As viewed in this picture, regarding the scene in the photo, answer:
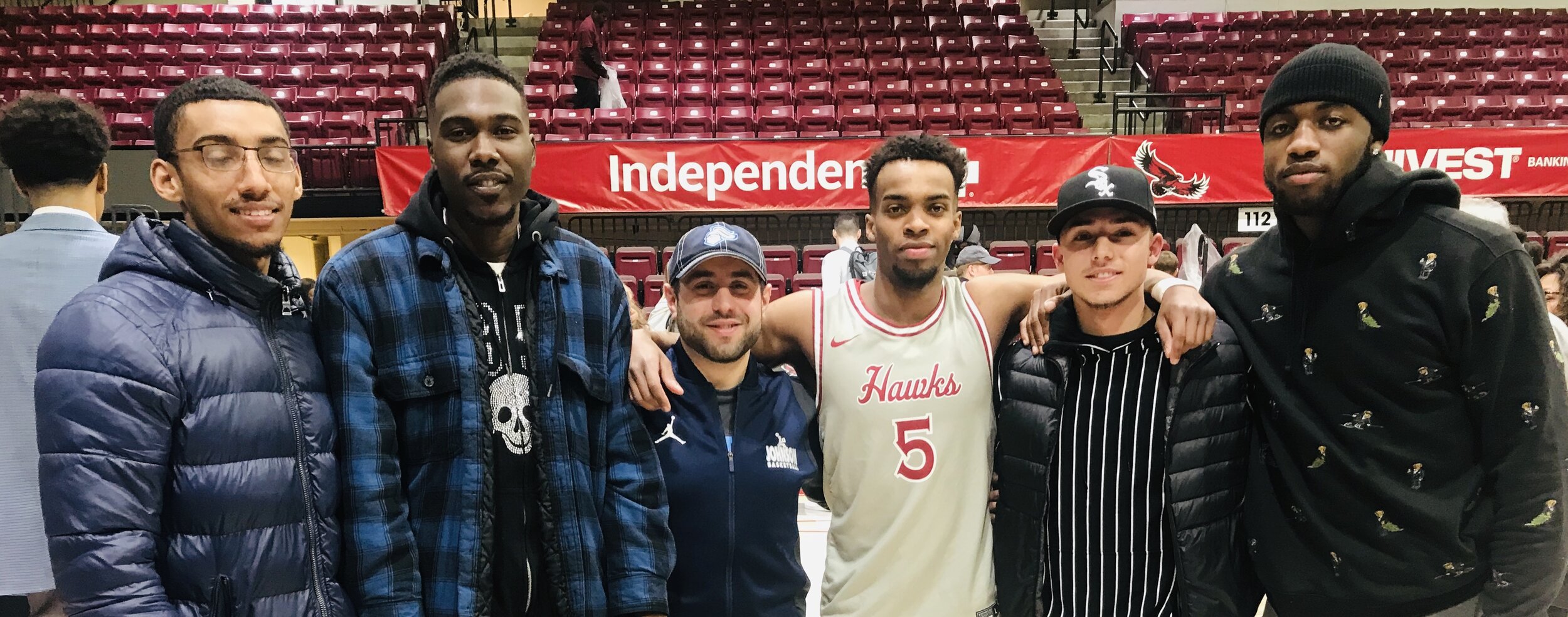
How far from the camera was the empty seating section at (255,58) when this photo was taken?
988 cm

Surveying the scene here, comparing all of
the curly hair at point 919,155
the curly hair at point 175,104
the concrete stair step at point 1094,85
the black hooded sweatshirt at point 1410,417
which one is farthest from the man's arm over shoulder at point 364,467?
the concrete stair step at point 1094,85

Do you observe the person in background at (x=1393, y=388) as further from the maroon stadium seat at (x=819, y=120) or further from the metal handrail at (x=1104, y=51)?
the metal handrail at (x=1104, y=51)

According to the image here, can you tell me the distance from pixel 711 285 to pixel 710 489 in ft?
1.62

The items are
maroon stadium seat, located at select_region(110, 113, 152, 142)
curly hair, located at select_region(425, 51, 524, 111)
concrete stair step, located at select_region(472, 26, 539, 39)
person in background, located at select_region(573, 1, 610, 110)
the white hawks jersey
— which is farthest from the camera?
concrete stair step, located at select_region(472, 26, 539, 39)

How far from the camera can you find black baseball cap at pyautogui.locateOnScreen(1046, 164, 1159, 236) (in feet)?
6.84

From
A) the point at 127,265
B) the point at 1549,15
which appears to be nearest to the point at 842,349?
the point at 127,265

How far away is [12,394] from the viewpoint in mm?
2174

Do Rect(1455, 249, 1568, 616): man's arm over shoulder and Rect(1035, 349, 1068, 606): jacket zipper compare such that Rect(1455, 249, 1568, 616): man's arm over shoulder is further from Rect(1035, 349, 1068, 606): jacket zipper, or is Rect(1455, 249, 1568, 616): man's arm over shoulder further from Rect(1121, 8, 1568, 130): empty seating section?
Rect(1121, 8, 1568, 130): empty seating section

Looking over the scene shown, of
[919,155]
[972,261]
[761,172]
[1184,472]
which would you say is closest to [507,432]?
[919,155]

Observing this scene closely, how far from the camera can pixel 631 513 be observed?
75.4 inches

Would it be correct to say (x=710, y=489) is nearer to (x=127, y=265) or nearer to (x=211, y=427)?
(x=211, y=427)

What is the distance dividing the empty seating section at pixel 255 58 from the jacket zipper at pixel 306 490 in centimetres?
843

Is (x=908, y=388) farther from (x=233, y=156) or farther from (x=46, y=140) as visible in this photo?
(x=46, y=140)

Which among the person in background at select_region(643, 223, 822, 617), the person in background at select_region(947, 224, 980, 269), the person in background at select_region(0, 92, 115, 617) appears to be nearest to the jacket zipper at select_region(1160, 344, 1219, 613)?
the person in background at select_region(643, 223, 822, 617)
